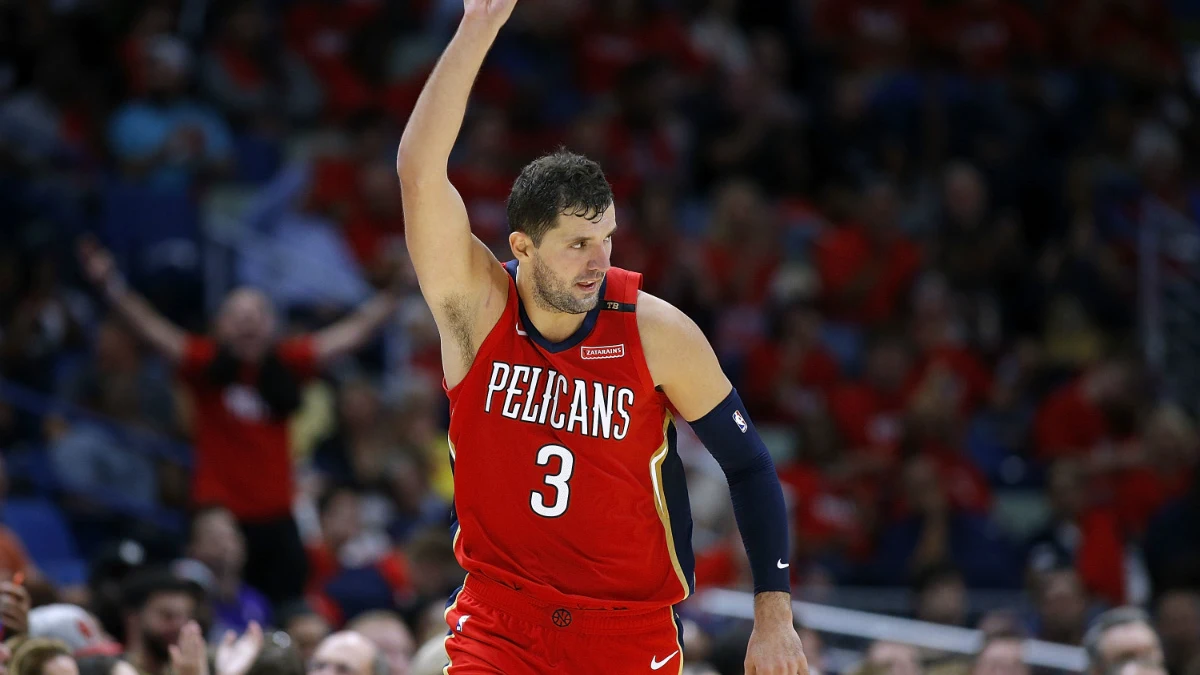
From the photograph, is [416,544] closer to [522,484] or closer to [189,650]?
[189,650]

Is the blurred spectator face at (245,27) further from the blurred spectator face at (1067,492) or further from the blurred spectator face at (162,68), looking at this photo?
the blurred spectator face at (1067,492)

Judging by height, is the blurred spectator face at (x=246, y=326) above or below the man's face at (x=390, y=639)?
above

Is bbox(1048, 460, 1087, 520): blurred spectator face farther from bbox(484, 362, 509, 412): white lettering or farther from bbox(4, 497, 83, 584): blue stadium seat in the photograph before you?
bbox(484, 362, 509, 412): white lettering

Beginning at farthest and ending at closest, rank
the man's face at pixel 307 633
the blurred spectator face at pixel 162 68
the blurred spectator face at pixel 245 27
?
the blurred spectator face at pixel 245 27
the blurred spectator face at pixel 162 68
the man's face at pixel 307 633

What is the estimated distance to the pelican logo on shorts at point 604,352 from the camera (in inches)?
190

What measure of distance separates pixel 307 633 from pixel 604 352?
3.74m

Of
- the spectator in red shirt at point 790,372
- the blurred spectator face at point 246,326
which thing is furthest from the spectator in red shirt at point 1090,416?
the blurred spectator face at point 246,326

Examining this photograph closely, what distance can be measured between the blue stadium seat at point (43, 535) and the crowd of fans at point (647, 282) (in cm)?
3

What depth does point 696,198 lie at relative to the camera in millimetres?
14633

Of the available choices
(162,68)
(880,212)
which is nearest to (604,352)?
(162,68)

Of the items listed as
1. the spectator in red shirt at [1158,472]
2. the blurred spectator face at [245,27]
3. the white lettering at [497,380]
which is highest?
the blurred spectator face at [245,27]

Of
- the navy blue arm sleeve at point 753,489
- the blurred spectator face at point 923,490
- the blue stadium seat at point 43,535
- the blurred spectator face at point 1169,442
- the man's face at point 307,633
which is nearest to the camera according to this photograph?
the navy blue arm sleeve at point 753,489

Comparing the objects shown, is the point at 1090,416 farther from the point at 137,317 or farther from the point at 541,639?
the point at 541,639

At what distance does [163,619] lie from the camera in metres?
6.98
